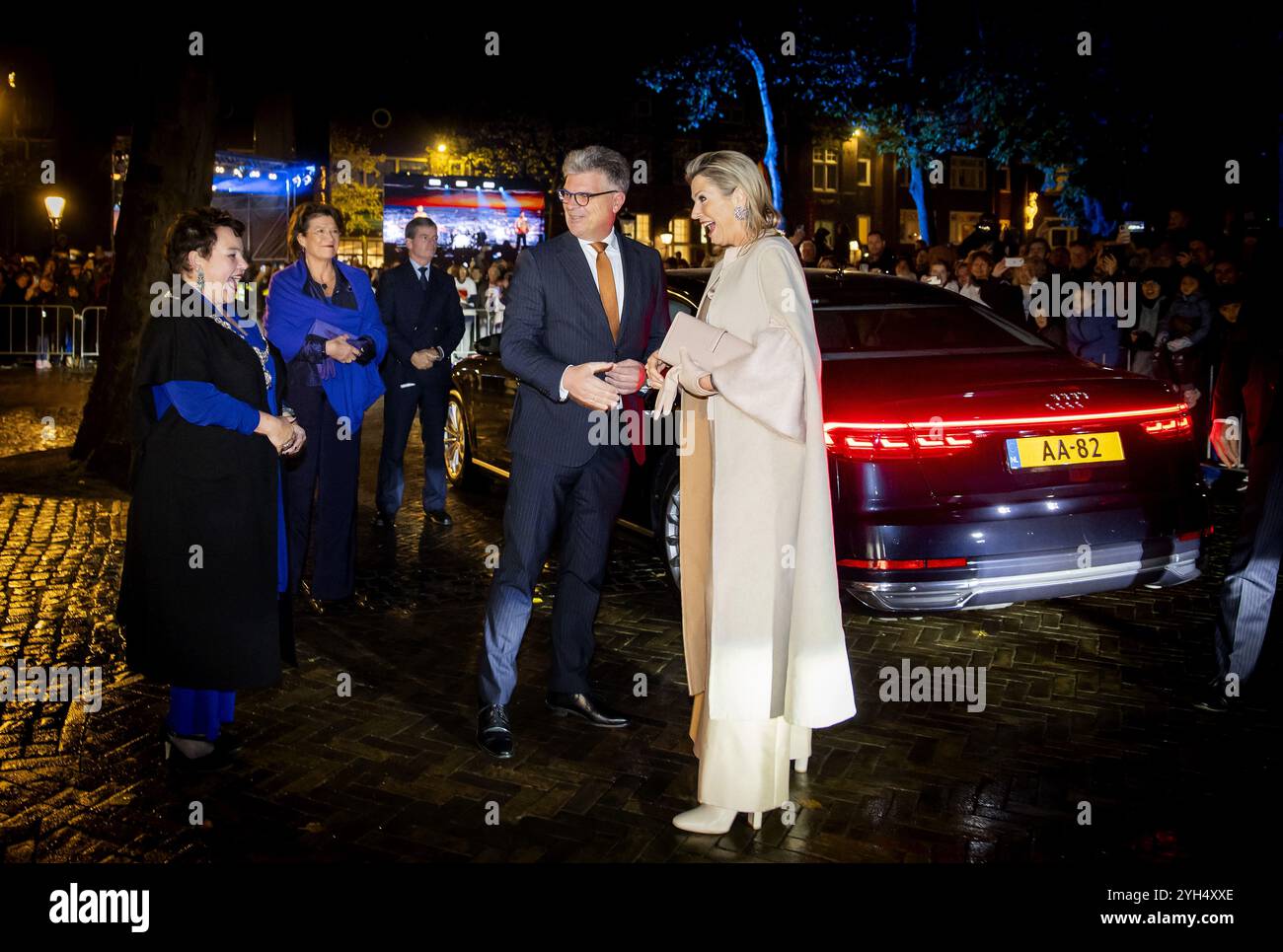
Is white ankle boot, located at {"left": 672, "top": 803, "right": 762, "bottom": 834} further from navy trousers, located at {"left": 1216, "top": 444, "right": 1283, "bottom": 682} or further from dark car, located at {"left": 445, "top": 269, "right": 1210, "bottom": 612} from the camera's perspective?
navy trousers, located at {"left": 1216, "top": 444, "right": 1283, "bottom": 682}

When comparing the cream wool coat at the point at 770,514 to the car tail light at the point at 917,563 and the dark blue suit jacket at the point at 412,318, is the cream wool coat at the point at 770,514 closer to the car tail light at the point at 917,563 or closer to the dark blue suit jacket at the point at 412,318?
the car tail light at the point at 917,563

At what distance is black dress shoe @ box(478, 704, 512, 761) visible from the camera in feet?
14.2

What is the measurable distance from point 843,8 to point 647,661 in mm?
30564

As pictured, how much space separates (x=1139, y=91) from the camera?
850 inches

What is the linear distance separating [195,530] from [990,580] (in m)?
2.98

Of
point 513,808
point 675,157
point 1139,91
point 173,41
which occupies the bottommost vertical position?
point 513,808

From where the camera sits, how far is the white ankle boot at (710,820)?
145 inches

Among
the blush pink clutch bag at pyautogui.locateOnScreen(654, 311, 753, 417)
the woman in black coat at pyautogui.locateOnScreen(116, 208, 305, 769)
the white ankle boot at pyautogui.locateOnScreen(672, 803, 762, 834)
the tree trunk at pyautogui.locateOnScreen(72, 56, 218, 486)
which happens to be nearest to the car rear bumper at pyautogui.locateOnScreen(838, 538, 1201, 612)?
the white ankle boot at pyautogui.locateOnScreen(672, 803, 762, 834)

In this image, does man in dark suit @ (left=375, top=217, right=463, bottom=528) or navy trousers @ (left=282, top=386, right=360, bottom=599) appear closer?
navy trousers @ (left=282, top=386, right=360, bottom=599)

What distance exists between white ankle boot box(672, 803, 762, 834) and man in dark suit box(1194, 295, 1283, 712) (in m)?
2.22

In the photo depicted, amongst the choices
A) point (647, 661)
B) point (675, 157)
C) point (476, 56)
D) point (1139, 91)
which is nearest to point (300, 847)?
point (647, 661)

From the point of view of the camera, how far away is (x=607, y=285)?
442 cm

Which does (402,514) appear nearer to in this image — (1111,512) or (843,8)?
(1111,512)

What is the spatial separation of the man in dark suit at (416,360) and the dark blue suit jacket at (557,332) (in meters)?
3.79
